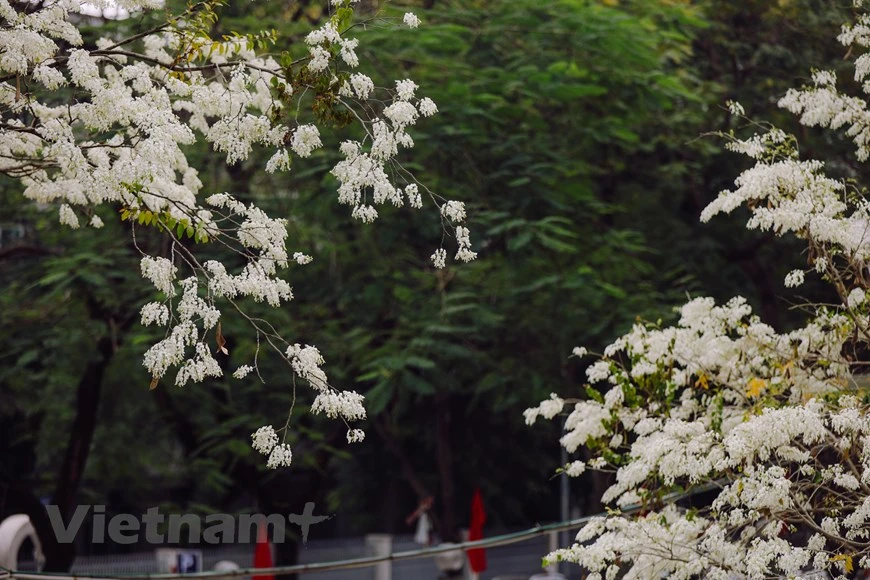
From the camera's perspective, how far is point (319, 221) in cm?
1509

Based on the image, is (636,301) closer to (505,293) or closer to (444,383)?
(505,293)

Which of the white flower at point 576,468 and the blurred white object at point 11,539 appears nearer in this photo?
the white flower at point 576,468

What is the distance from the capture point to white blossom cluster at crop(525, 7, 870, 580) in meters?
7.24

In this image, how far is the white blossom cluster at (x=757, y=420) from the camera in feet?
23.8

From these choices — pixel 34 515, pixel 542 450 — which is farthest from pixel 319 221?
pixel 542 450

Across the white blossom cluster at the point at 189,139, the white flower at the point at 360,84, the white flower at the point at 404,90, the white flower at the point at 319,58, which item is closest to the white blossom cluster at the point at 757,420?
the white blossom cluster at the point at 189,139

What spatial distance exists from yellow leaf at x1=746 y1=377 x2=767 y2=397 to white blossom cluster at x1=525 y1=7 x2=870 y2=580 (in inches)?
0.4

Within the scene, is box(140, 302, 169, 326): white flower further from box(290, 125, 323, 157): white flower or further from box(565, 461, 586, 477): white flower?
box(565, 461, 586, 477): white flower

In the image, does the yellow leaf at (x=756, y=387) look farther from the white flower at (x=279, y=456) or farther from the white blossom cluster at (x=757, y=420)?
the white flower at (x=279, y=456)

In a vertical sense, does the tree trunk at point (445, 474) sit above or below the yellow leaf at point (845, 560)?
above

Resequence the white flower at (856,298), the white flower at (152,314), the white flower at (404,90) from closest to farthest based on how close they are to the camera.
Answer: the white flower at (152,314) < the white flower at (404,90) < the white flower at (856,298)

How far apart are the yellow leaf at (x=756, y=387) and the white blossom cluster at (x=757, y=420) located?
0.03 ft

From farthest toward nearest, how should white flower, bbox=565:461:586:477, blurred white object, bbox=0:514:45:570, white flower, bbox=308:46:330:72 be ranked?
blurred white object, bbox=0:514:45:570 < white flower, bbox=565:461:586:477 < white flower, bbox=308:46:330:72

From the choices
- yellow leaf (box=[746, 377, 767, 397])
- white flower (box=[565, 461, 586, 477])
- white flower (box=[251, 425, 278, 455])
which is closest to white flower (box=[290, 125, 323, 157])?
white flower (box=[251, 425, 278, 455])
